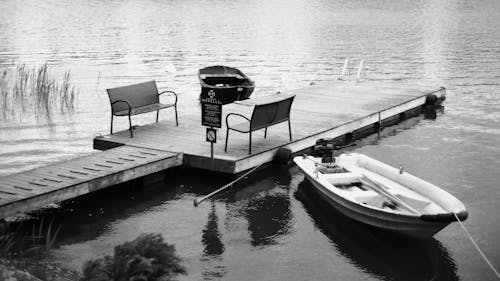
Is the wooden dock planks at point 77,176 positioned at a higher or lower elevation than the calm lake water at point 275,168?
higher

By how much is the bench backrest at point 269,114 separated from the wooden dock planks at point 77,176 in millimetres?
1679

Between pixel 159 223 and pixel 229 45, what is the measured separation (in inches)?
1223

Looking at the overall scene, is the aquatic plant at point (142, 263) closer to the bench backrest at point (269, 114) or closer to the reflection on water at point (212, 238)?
the reflection on water at point (212, 238)

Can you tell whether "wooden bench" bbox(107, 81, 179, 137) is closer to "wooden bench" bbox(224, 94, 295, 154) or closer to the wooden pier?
the wooden pier

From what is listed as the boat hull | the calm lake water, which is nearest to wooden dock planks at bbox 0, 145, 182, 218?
the calm lake water

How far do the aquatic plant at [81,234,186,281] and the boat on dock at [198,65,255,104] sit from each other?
14956mm

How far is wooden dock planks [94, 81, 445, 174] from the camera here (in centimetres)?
1430

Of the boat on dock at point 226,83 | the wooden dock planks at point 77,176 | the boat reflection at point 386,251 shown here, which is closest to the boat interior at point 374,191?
→ the boat reflection at point 386,251

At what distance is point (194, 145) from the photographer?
49.0 ft

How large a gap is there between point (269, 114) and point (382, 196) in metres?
3.52

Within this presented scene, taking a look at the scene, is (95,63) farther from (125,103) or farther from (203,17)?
(203,17)

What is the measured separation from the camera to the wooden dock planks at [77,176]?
36.3ft

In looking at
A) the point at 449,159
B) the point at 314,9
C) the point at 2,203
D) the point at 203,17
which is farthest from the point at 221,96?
the point at 314,9

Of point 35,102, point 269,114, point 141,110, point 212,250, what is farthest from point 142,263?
point 35,102
